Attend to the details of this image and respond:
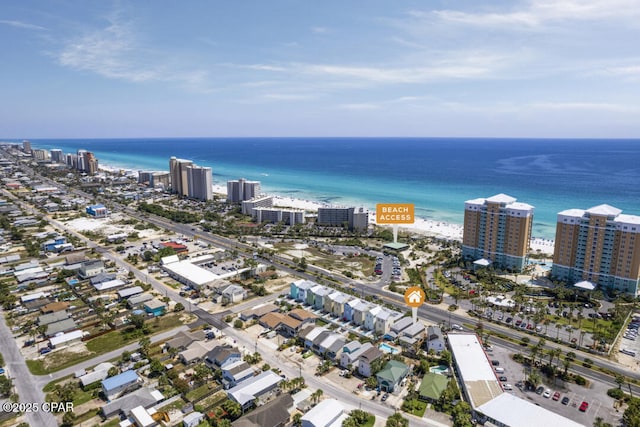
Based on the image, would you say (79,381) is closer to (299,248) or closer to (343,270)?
(343,270)

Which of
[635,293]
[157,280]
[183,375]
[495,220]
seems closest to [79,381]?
[183,375]

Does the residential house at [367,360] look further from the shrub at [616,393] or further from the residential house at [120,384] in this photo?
the residential house at [120,384]

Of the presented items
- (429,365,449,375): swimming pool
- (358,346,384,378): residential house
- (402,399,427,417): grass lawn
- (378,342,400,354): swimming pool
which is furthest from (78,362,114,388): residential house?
(429,365,449,375): swimming pool

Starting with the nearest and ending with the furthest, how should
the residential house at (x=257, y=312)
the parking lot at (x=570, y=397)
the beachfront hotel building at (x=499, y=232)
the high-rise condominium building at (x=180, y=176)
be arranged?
1. the parking lot at (x=570, y=397)
2. the residential house at (x=257, y=312)
3. the beachfront hotel building at (x=499, y=232)
4. the high-rise condominium building at (x=180, y=176)

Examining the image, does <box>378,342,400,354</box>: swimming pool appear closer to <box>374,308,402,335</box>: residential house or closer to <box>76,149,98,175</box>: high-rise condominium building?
<box>374,308,402,335</box>: residential house

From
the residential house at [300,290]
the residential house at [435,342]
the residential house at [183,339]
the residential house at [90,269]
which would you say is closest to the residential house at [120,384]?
the residential house at [183,339]
